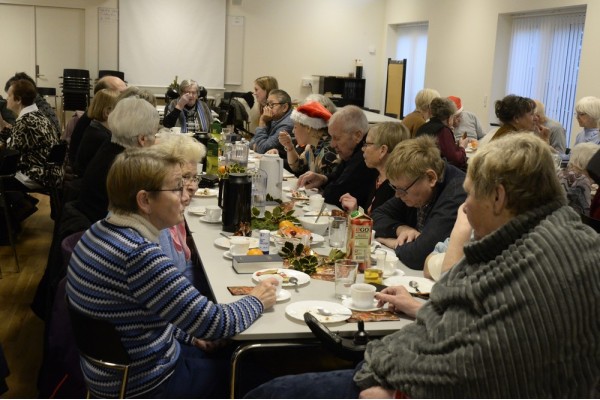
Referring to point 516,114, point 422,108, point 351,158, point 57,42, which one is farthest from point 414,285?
point 57,42

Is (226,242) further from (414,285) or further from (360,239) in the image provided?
(414,285)

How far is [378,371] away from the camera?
6.20 ft

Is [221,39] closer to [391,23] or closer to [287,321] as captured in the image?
[391,23]

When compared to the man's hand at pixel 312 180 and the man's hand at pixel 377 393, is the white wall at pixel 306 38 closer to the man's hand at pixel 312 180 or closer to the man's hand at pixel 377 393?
the man's hand at pixel 312 180

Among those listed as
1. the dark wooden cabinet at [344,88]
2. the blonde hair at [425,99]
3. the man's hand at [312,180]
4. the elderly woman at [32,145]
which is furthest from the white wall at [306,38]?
the man's hand at [312,180]

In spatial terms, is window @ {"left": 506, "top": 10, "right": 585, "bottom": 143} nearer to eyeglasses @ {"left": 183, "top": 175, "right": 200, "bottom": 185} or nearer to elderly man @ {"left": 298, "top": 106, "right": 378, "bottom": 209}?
elderly man @ {"left": 298, "top": 106, "right": 378, "bottom": 209}

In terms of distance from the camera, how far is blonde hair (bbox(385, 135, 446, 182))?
296 cm

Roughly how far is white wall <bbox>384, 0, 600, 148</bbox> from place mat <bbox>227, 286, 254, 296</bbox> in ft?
20.3

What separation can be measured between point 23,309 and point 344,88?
9.60 meters

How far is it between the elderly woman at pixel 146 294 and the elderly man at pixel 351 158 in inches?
81.0

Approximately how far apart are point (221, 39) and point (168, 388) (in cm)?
1116

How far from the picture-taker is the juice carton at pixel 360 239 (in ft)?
8.95

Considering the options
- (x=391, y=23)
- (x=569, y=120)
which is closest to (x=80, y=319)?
(x=569, y=120)

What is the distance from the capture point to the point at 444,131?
620cm
